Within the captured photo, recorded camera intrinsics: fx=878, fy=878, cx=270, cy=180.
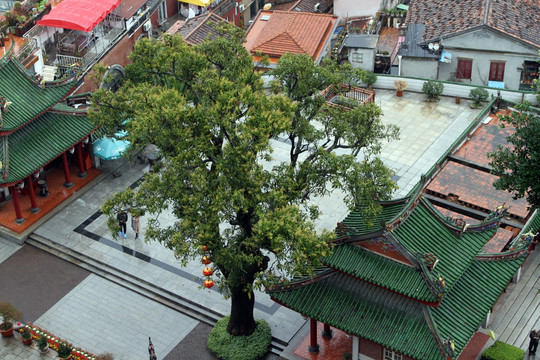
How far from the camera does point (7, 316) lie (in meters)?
44.3

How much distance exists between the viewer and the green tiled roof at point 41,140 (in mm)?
50472

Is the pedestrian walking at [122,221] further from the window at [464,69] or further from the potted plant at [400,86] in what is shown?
the window at [464,69]

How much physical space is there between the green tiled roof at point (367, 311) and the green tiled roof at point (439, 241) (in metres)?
2.14

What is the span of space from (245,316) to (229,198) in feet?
29.1

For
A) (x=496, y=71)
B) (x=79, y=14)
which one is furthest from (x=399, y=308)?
(x=79, y=14)

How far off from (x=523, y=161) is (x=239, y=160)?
15520mm

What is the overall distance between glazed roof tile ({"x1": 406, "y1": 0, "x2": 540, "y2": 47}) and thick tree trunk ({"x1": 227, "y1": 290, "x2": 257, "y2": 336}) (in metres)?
29.5

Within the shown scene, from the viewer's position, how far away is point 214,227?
37.6m

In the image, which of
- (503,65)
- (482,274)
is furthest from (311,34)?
(482,274)

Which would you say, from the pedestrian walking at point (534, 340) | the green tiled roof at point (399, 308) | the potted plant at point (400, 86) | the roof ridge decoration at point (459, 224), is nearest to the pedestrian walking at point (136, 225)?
the green tiled roof at point (399, 308)

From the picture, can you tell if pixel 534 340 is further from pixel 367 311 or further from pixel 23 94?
pixel 23 94

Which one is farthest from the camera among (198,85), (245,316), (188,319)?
(188,319)

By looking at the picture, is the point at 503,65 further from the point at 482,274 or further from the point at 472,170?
the point at 482,274

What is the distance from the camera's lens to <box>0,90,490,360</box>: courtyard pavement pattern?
45031 millimetres
